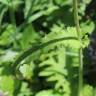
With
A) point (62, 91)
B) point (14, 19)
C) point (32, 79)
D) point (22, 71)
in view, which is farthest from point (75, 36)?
point (14, 19)

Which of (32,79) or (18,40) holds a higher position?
(18,40)

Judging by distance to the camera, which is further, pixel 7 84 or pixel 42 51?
→ pixel 7 84

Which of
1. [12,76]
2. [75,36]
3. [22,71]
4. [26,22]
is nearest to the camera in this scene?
[75,36]

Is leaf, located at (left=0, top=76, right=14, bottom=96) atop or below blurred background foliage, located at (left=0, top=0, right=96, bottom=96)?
below

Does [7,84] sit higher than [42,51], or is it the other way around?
[42,51]

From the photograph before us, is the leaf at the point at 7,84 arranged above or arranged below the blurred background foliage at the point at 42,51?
below

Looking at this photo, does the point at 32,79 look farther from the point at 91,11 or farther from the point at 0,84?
the point at 91,11

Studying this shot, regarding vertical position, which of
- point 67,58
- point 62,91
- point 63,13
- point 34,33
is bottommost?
point 62,91

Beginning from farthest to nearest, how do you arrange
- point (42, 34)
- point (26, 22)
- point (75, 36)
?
point (42, 34) < point (26, 22) < point (75, 36)
